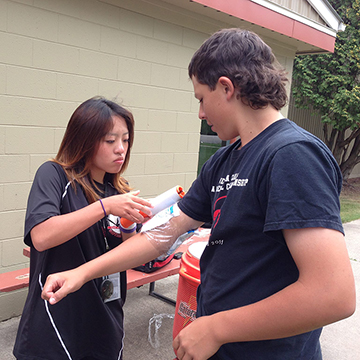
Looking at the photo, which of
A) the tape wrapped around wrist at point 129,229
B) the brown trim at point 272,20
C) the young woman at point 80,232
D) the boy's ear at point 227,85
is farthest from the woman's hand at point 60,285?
the brown trim at point 272,20

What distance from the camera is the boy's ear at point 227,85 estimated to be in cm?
126

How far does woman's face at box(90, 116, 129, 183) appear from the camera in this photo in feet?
7.12

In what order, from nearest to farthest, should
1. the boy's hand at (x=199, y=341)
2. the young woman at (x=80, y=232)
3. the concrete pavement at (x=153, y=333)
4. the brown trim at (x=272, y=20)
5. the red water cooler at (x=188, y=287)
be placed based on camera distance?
1. the boy's hand at (x=199, y=341)
2. the young woman at (x=80, y=232)
3. the red water cooler at (x=188, y=287)
4. the concrete pavement at (x=153, y=333)
5. the brown trim at (x=272, y=20)

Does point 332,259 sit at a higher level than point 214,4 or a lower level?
lower

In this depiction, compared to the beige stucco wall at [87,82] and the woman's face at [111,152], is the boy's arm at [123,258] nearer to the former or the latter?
the woman's face at [111,152]

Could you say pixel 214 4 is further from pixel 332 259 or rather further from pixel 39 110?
pixel 332 259

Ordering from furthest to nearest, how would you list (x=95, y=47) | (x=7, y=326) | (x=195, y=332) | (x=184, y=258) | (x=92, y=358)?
(x=95, y=47), (x=7, y=326), (x=184, y=258), (x=92, y=358), (x=195, y=332)

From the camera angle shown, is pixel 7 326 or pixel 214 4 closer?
pixel 7 326

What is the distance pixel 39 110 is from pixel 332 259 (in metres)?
3.20

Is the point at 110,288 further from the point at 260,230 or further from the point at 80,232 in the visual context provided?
the point at 260,230

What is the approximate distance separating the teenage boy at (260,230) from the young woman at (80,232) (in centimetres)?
41

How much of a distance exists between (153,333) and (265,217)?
286 cm

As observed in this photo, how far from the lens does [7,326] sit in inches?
136

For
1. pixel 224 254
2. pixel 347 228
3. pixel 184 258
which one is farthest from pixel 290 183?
pixel 347 228
